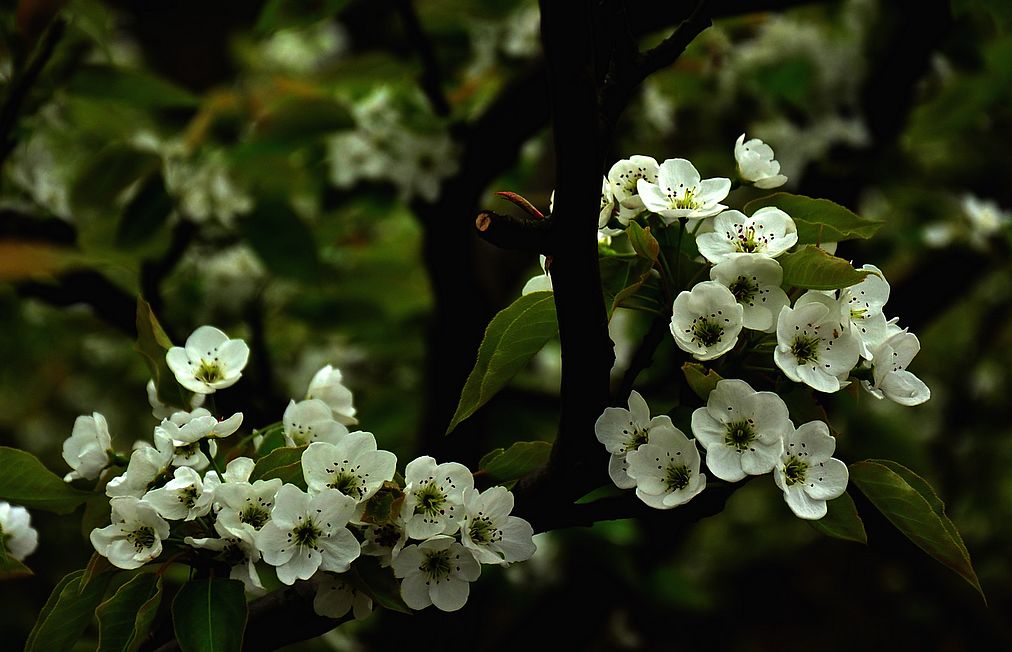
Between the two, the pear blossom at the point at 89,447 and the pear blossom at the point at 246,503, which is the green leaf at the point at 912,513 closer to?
the pear blossom at the point at 246,503

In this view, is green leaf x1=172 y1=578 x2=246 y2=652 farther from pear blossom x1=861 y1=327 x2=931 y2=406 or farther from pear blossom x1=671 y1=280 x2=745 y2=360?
pear blossom x1=861 y1=327 x2=931 y2=406

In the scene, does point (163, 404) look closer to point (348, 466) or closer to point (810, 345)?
point (348, 466)

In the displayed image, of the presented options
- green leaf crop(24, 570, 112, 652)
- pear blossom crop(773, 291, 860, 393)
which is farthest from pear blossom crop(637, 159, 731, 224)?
green leaf crop(24, 570, 112, 652)

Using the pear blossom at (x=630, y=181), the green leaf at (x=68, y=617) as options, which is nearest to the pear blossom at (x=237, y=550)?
the green leaf at (x=68, y=617)

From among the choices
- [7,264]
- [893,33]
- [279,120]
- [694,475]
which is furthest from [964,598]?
[7,264]

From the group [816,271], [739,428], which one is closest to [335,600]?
[739,428]

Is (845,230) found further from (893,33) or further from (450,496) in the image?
(893,33)
